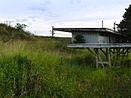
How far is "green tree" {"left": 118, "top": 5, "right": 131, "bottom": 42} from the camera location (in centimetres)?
2463

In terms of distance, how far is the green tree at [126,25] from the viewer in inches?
970

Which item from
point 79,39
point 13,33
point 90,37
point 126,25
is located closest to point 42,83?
point 79,39

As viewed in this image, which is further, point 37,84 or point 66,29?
point 66,29

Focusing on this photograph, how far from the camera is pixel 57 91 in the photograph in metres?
10.9

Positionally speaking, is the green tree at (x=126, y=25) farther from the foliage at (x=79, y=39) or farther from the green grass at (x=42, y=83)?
the green grass at (x=42, y=83)

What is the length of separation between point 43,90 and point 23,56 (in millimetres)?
2531

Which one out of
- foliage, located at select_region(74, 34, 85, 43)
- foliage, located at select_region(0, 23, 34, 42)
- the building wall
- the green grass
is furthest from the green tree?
foliage, located at select_region(0, 23, 34, 42)

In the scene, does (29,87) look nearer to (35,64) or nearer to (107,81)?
(35,64)

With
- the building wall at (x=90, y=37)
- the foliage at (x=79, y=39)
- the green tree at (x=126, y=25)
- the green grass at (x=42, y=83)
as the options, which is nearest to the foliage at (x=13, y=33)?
the foliage at (x=79, y=39)

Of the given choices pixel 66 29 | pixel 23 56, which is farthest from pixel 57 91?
pixel 66 29

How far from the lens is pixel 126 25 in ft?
81.3

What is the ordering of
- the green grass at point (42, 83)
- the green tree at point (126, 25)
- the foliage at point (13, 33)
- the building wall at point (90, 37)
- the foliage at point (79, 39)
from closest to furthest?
the green grass at point (42, 83) < the building wall at point (90, 37) < the foliage at point (79, 39) < the green tree at point (126, 25) < the foliage at point (13, 33)

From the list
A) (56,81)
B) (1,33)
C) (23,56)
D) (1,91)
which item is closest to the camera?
(1,91)

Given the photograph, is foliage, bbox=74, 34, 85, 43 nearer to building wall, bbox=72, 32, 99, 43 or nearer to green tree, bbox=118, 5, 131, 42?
building wall, bbox=72, 32, 99, 43
